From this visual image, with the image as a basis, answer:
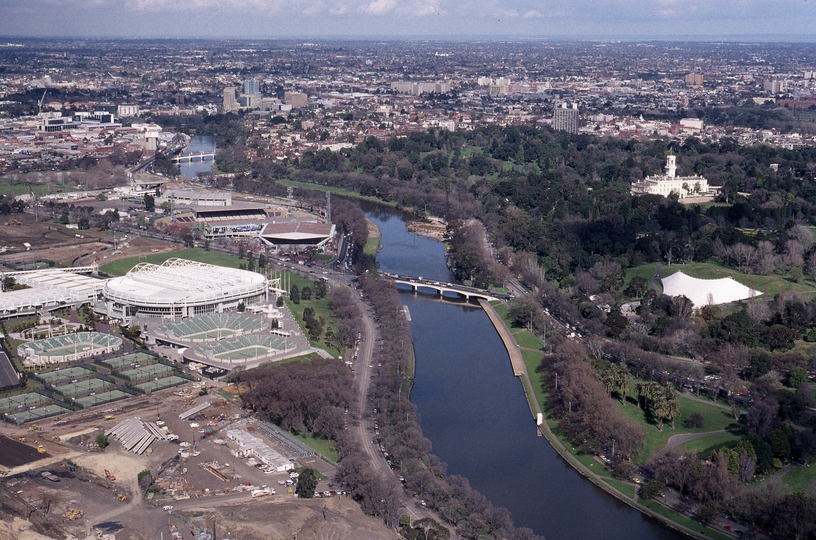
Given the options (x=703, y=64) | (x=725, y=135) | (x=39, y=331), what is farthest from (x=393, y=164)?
(x=703, y=64)

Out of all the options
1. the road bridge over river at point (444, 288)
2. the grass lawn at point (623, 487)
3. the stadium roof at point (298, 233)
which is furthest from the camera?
the stadium roof at point (298, 233)

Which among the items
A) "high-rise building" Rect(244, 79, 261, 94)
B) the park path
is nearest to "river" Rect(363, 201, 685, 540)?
the park path

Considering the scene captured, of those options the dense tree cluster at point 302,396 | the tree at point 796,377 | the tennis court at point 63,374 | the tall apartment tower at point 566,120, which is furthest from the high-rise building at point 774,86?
the tennis court at point 63,374

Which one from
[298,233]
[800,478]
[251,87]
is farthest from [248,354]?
[251,87]

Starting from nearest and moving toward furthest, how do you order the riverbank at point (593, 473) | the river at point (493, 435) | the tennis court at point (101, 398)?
the riverbank at point (593, 473), the river at point (493, 435), the tennis court at point (101, 398)

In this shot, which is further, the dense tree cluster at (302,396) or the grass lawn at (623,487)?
the dense tree cluster at (302,396)

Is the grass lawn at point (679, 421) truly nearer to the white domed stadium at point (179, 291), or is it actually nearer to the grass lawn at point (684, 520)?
the grass lawn at point (684, 520)
